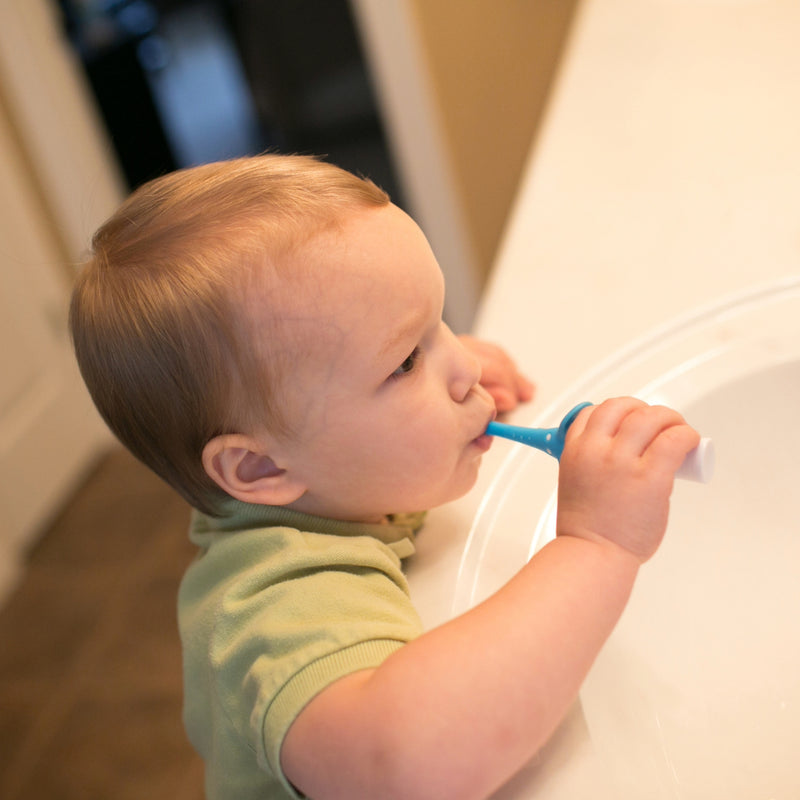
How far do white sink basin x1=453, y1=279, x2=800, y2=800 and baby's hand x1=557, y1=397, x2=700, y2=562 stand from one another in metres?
0.07

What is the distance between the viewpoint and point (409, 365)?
498 millimetres

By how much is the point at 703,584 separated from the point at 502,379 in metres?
0.18

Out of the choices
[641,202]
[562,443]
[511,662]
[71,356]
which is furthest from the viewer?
[71,356]

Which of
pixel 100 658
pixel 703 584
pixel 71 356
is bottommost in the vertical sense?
pixel 100 658

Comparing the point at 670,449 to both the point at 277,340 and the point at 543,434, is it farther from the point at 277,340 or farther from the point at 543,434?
the point at 277,340

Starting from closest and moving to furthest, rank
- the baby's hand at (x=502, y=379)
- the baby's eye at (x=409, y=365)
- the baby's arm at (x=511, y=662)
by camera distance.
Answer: the baby's arm at (x=511, y=662), the baby's eye at (x=409, y=365), the baby's hand at (x=502, y=379)

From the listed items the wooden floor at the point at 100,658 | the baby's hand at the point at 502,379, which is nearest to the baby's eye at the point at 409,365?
the baby's hand at the point at 502,379

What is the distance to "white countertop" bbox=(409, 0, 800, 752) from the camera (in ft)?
2.02

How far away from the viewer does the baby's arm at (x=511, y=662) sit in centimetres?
39

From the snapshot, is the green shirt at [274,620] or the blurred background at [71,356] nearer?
the green shirt at [274,620]

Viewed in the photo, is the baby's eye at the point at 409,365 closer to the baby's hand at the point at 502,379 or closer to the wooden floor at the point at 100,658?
the baby's hand at the point at 502,379

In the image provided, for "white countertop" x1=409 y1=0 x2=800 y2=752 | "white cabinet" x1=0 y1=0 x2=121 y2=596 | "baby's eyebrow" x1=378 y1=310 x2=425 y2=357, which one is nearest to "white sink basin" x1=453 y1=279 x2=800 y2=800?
"white countertop" x1=409 y1=0 x2=800 y2=752

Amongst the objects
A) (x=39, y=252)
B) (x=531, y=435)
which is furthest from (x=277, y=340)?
(x=39, y=252)

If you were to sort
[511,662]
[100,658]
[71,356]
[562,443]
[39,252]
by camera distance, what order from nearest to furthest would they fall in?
[511,662], [562,443], [100,658], [39,252], [71,356]
